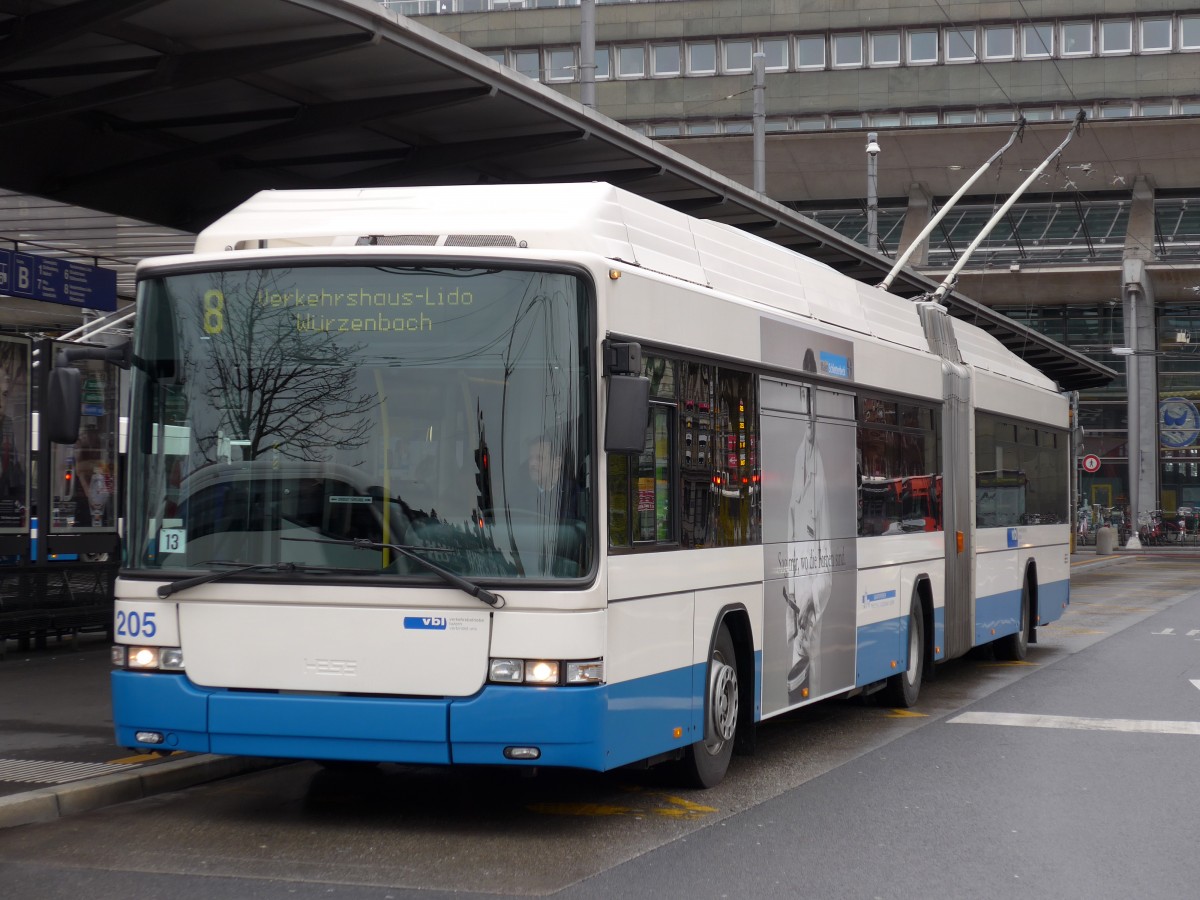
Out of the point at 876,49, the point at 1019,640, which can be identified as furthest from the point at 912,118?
the point at 1019,640

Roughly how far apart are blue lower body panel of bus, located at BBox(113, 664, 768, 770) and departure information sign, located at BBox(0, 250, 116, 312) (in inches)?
313

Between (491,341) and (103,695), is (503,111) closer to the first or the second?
(103,695)

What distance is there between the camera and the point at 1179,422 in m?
59.7

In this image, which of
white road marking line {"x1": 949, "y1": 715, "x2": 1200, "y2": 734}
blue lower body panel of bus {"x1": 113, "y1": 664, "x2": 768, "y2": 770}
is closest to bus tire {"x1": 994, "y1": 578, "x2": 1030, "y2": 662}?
white road marking line {"x1": 949, "y1": 715, "x2": 1200, "y2": 734}

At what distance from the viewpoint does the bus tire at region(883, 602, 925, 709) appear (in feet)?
43.3

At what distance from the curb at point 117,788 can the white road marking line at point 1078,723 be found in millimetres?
5594

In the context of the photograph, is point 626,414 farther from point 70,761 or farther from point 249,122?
point 249,122

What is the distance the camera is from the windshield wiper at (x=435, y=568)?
738cm

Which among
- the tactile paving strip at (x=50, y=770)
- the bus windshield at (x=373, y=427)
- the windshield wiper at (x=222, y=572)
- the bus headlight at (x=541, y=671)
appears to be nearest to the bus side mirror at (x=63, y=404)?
the bus windshield at (x=373, y=427)

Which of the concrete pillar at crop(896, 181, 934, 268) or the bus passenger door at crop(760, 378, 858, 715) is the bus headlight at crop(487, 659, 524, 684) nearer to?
the bus passenger door at crop(760, 378, 858, 715)

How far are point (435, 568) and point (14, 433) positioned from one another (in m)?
9.18

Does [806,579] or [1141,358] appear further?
[1141,358]

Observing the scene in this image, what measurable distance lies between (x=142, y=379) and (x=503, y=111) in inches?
270

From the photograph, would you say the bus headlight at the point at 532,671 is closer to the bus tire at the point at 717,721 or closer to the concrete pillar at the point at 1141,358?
the bus tire at the point at 717,721
